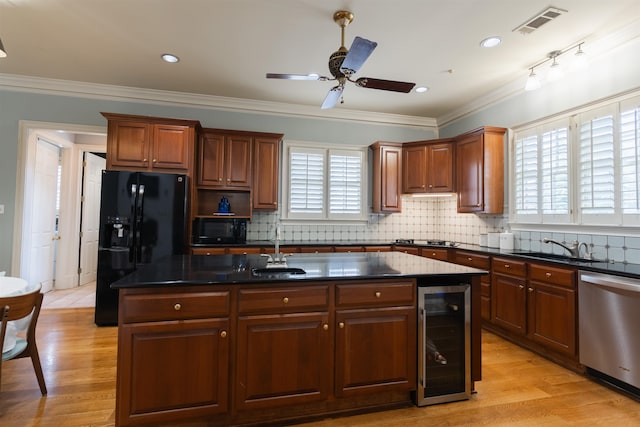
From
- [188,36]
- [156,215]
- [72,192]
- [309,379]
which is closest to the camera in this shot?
[309,379]

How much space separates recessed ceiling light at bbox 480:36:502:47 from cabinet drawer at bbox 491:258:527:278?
215cm

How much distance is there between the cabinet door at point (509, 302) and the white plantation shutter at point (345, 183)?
2340mm

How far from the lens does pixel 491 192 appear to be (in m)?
4.25

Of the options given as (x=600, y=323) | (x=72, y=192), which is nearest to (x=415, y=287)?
(x=600, y=323)

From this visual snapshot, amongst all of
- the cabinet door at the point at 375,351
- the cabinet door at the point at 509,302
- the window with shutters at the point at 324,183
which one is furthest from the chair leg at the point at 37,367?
the cabinet door at the point at 509,302

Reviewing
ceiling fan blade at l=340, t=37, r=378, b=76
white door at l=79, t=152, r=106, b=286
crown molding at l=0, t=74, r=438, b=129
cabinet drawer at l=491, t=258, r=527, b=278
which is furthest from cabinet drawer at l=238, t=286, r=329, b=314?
white door at l=79, t=152, r=106, b=286

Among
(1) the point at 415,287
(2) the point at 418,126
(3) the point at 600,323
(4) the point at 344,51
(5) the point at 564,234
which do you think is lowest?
(3) the point at 600,323

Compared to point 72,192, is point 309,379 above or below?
below

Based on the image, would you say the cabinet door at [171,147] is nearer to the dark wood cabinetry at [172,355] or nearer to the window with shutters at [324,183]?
the window with shutters at [324,183]

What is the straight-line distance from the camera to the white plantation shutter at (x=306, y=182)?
5.08 metres

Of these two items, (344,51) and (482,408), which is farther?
(344,51)

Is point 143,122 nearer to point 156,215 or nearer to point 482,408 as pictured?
point 156,215

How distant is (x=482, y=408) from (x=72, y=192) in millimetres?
6377

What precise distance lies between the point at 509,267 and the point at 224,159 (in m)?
3.70
